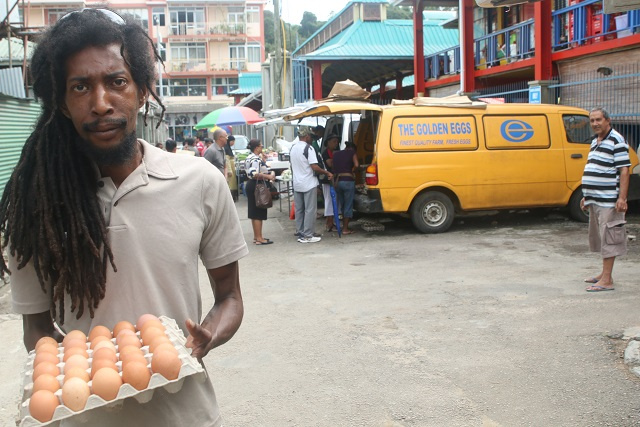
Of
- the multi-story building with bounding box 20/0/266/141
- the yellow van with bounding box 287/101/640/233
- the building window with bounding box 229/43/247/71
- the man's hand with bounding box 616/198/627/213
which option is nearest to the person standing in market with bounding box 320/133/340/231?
the yellow van with bounding box 287/101/640/233

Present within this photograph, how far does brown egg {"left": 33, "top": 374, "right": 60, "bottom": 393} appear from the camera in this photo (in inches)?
59.9

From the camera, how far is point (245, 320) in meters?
6.50

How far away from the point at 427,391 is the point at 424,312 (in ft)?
6.77

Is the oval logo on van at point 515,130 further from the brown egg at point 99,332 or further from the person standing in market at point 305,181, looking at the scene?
the brown egg at point 99,332

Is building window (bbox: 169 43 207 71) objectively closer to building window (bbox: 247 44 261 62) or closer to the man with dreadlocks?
building window (bbox: 247 44 261 62)

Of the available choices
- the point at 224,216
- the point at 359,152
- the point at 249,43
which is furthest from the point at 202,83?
the point at 224,216

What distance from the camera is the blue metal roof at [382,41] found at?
77.5 feet

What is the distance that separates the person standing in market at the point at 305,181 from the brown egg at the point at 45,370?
951 centimetres

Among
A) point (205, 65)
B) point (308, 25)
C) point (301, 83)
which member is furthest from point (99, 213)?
point (308, 25)

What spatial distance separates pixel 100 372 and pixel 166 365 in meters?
0.15

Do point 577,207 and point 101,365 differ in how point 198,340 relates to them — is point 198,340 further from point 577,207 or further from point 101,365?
point 577,207

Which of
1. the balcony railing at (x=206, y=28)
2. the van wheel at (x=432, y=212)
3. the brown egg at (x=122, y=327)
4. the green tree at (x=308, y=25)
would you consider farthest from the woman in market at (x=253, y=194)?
the green tree at (x=308, y=25)

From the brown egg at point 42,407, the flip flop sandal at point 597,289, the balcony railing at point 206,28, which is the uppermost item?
the balcony railing at point 206,28

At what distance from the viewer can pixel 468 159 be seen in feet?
37.0
